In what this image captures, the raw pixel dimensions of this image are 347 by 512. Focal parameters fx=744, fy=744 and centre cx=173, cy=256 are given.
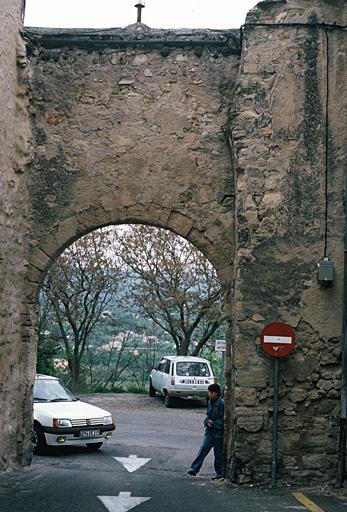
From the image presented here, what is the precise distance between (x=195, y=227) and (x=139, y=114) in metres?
1.77

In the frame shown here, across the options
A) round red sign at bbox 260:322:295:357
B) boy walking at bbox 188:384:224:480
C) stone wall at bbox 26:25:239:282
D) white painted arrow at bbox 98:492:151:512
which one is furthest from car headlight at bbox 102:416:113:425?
round red sign at bbox 260:322:295:357

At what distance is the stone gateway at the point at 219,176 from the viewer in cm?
923

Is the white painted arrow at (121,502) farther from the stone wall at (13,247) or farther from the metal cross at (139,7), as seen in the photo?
the metal cross at (139,7)

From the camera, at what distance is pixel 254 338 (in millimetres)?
9281

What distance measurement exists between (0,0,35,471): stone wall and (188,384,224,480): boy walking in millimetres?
2386

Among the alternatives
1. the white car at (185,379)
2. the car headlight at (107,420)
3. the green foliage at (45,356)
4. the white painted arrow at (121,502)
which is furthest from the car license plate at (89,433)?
the green foliage at (45,356)

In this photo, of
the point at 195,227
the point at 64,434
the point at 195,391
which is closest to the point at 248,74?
the point at 195,227

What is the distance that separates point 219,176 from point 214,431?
362 centimetres

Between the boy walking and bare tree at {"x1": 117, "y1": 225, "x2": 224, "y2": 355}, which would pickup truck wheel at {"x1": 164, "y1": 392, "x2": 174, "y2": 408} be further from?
the boy walking

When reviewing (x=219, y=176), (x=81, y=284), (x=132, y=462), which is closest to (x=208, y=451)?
(x=132, y=462)

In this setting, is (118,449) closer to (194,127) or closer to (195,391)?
(194,127)

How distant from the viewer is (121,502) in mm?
7859

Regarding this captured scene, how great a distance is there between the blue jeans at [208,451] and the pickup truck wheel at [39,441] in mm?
2812

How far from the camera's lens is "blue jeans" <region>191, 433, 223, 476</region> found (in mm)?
10508
